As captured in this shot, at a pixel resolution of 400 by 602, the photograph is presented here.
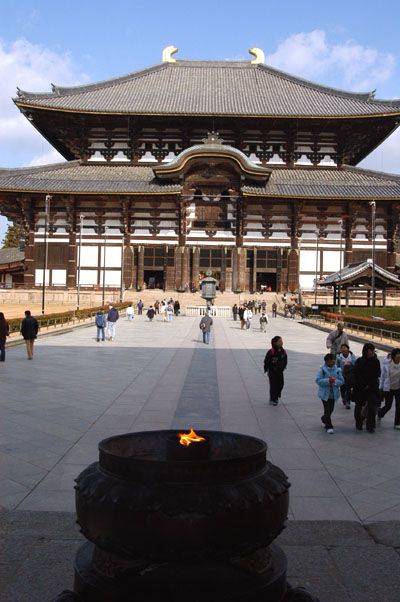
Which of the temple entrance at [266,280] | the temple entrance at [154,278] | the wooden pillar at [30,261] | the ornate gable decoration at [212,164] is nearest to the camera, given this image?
the ornate gable decoration at [212,164]

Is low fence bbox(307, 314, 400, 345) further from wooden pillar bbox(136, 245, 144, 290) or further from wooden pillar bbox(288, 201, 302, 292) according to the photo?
wooden pillar bbox(136, 245, 144, 290)

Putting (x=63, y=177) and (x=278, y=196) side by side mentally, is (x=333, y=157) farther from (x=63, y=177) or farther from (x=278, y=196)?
(x=63, y=177)

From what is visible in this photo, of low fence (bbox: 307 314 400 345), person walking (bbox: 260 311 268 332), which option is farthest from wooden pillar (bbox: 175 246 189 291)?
low fence (bbox: 307 314 400 345)

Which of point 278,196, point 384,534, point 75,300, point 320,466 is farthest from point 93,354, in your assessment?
point 278,196

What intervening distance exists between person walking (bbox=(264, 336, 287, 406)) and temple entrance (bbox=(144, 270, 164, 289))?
4178cm

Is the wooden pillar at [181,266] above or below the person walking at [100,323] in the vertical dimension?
above

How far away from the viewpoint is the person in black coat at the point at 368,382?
8133 mm

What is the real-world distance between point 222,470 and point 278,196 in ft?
149

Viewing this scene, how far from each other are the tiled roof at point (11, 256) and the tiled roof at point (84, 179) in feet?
29.2

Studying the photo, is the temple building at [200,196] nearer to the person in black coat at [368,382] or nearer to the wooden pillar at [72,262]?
the wooden pillar at [72,262]

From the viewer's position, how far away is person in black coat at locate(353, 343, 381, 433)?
26.7 ft

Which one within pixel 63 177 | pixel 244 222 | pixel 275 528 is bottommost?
pixel 275 528

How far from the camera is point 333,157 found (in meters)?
52.3

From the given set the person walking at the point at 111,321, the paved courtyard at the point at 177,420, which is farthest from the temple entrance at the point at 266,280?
the paved courtyard at the point at 177,420
